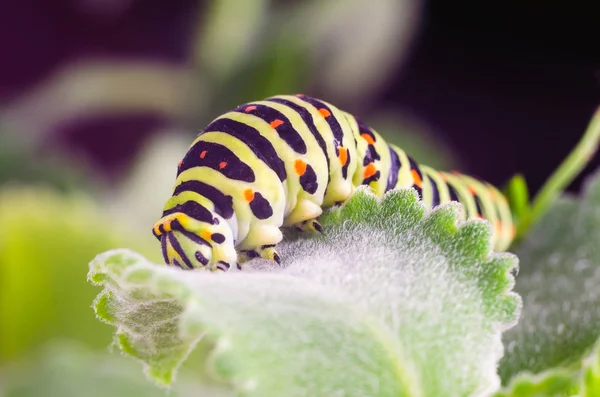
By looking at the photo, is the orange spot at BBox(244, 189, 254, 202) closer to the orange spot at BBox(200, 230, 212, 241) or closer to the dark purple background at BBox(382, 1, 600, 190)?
the orange spot at BBox(200, 230, 212, 241)

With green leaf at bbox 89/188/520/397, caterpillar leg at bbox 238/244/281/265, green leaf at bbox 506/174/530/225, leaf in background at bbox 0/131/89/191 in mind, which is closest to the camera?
green leaf at bbox 89/188/520/397

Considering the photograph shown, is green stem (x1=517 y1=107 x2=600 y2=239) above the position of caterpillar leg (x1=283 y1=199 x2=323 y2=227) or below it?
below

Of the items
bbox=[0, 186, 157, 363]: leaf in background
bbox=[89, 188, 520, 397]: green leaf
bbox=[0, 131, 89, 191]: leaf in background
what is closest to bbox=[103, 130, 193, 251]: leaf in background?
bbox=[0, 131, 89, 191]: leaf in background

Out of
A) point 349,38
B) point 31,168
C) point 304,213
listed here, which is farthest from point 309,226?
point 349,38

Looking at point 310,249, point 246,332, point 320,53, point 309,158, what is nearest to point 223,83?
point 320,53

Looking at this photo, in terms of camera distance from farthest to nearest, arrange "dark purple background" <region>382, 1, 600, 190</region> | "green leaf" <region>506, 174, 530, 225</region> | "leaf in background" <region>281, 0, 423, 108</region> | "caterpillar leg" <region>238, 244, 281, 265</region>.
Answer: "dark purple background" <region>382, 1, 600, 190</region>
"leaf in background" <region>281, 0, 423, 108</region>
"green leaf" <region>506, 174, 530, 225</region>
"caterpillar leg" <region>238, 244, 281, 265</region>

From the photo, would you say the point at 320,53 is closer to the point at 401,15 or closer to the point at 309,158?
the point at 401,15
